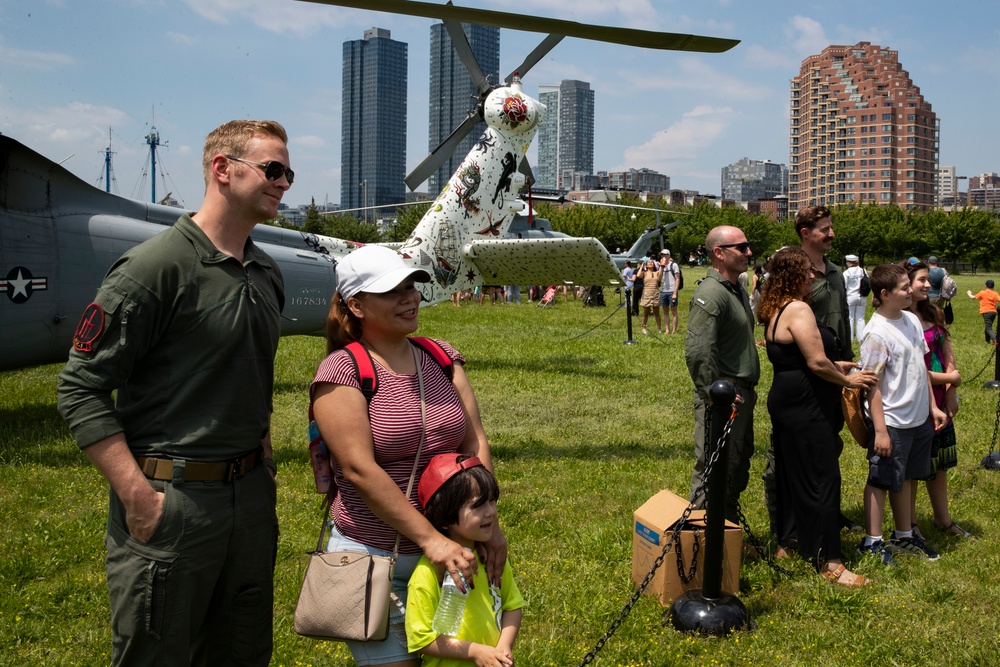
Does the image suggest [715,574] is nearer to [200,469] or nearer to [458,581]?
[458,581]

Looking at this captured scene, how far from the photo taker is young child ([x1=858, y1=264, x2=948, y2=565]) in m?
4.84

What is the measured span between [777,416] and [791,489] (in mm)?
459

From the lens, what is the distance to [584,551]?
203 inches

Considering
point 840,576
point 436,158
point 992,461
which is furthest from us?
point 436,158

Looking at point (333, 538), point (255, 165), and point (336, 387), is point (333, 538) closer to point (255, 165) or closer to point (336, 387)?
point (336, 387)

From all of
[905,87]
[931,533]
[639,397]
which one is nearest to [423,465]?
[931,533]

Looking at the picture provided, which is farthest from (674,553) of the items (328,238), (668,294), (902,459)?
(668,294)

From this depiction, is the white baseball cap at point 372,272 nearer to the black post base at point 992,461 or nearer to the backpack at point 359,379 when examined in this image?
the backpack at point 359,379

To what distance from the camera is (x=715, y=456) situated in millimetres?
3777

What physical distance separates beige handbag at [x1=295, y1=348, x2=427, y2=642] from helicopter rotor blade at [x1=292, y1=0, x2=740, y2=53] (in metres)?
2.63

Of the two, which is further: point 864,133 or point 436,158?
point 864,133

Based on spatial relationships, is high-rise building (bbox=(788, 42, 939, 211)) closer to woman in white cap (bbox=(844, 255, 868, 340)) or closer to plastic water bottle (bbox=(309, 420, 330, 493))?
woman in white cap (bbox=(844, 255, 868, 340))

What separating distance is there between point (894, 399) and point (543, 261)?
7.61 meters

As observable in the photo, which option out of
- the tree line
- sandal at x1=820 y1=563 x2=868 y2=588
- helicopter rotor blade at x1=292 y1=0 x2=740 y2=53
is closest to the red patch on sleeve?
helicopter rotor blade at x1=292 y1=0 x2=740 y2=53
